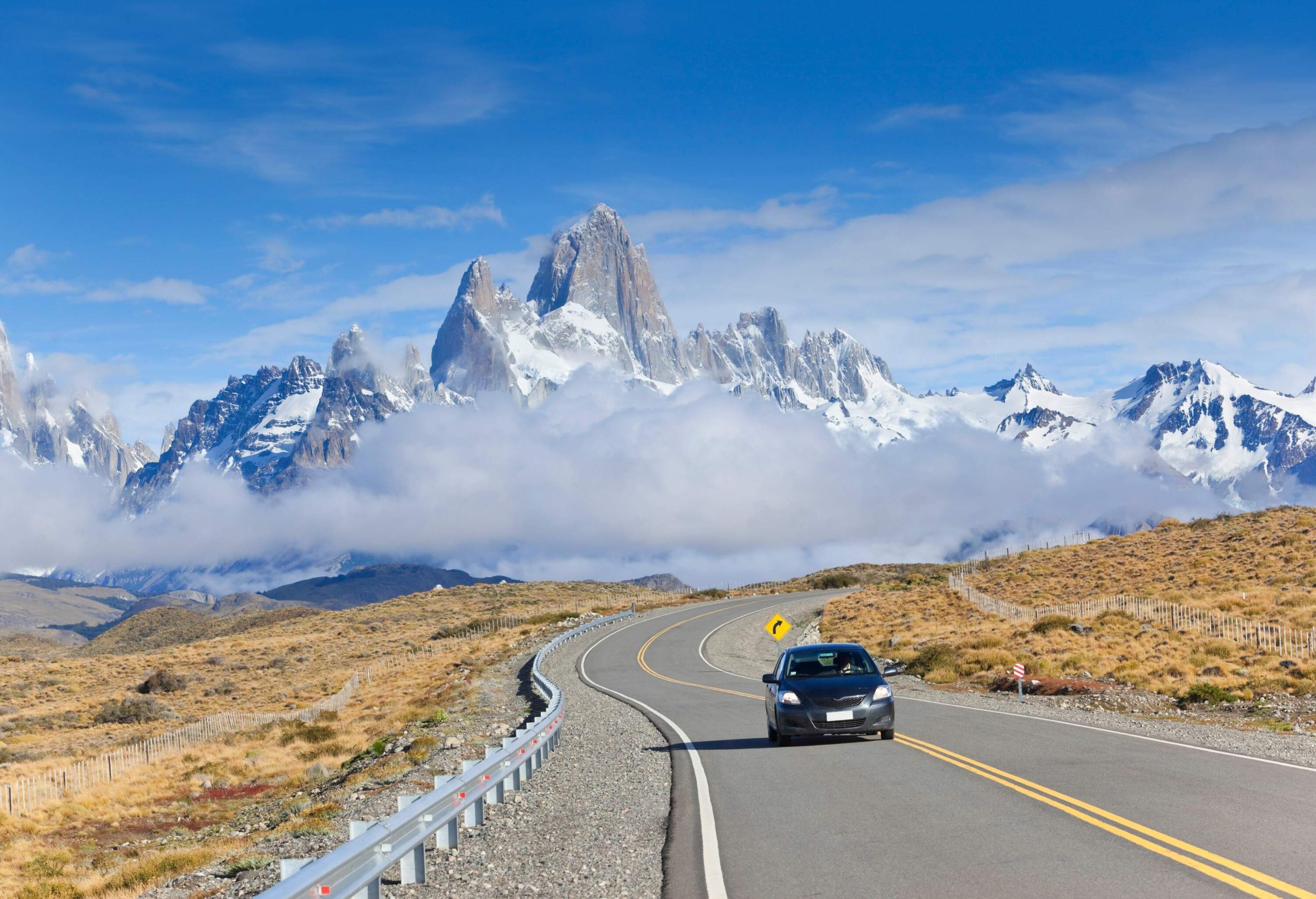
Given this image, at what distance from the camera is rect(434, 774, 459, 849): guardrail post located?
10.3m

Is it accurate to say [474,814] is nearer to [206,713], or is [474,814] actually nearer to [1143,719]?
[1143,719]

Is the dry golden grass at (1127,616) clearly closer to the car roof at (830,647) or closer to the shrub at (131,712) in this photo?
the car roof at (830,647)

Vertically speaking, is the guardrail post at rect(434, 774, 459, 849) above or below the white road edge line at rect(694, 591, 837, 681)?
above

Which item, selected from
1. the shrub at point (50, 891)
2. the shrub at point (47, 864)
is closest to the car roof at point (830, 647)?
the shrub at point (50, 891)

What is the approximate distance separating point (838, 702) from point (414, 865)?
9.29 metres

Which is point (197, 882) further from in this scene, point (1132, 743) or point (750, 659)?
point (750, 659)

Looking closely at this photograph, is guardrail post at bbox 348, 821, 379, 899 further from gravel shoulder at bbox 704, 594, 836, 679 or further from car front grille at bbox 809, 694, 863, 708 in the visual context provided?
gravel shoulder at bbox 704, 594, 836, 679

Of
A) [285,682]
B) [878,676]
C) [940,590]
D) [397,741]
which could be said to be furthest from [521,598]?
[878,676]

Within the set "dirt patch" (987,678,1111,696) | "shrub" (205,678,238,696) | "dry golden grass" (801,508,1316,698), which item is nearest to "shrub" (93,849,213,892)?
"dirt patch" (987,678,1111,696)

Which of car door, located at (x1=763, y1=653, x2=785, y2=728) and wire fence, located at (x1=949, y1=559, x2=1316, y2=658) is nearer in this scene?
car door, located at (x1=763, y1=653, x2=785, y2=728)

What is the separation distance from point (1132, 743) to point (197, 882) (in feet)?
42.2

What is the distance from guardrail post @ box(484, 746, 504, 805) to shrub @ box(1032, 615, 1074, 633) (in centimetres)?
3072

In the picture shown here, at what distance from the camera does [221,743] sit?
134ft

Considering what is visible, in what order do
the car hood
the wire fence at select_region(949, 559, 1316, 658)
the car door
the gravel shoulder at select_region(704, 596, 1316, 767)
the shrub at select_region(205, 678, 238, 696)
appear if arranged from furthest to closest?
the shrub at select_region(205, 678, 238, 696) < the wire fence at select_region(949, 559, 1316, 658) < the car door < the car hood < the gravel shoulder at select_region(704, 596, 1316, 767)
